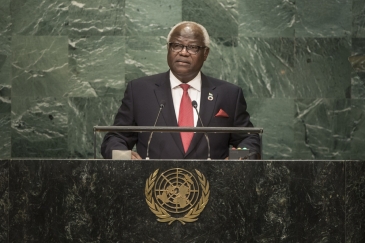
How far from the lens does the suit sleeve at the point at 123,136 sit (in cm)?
464

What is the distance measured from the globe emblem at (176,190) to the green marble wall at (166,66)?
3190 millimetres

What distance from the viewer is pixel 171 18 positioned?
262 inches

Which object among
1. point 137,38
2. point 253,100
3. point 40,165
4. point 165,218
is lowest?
point 165,218

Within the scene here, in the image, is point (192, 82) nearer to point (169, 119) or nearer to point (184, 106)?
point (184, 106)

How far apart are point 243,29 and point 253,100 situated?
0.66 meters

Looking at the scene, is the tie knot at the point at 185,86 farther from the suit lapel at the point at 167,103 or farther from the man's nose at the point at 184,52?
the man's nose at the point at 184,52

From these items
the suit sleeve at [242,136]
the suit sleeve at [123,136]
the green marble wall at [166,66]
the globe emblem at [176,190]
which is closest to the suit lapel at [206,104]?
the suit sleeve at [242,136]

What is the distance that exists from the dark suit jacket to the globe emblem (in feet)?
3.69

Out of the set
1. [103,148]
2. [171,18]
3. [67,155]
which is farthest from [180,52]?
[67,155]

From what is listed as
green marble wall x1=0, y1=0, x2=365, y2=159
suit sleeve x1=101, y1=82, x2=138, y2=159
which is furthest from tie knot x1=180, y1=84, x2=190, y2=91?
green marble wall x1=0, y1=0, x2=365, y2=159

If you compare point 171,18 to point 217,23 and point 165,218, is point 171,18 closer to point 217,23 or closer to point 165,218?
point 217,23

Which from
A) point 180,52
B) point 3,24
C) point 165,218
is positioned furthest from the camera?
point 3,24

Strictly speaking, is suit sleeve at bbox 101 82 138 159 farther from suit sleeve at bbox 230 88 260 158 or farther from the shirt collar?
suit sleeve at bbox 230 88 260 158

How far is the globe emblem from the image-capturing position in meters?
3.51
